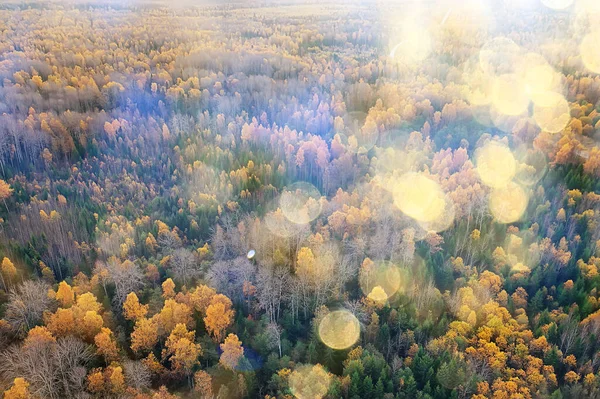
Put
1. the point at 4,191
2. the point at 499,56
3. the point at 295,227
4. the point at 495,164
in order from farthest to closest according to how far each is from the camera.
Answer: the point at 499,56 < the point at 495,164 < the point at 4,191 < the point at 295,227

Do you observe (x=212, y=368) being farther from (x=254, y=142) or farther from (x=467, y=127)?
(x=467, y=127)

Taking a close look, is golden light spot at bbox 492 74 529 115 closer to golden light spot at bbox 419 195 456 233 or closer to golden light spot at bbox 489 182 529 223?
golden light spot at bbox 489 182 529 223

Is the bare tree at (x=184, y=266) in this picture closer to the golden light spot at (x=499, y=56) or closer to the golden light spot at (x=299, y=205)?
the golden light spot at (x=299, y=205)

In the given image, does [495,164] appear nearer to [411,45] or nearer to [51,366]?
[51,366]

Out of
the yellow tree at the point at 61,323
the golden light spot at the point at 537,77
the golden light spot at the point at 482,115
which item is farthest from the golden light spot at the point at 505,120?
the yellow tree at the point at 61,323

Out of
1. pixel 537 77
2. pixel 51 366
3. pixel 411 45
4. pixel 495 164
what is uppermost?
pixel 411 45

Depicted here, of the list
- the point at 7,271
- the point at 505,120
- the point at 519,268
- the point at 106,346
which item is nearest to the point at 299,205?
the point at 519,268

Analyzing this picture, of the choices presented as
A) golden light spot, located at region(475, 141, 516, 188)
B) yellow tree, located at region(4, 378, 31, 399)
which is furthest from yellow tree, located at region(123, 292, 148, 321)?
golden light spot, located at region(475, 141, 516, 188)
